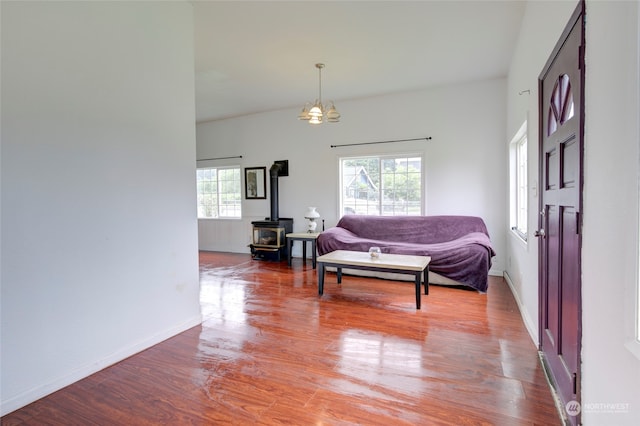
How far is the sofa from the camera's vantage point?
381 cm

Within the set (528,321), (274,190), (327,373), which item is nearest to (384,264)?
(528,321)

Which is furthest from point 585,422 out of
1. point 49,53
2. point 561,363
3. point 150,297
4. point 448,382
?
point 49,53

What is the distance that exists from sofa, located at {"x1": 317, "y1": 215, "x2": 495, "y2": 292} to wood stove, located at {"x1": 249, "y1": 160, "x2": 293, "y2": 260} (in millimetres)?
1114

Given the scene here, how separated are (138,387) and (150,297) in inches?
28.6

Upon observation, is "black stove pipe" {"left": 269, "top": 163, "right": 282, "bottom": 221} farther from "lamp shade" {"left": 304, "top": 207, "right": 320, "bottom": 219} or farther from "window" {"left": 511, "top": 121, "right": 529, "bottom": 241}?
"window" {"left": 511, "top": 121, "right": 529, "bottom": 241}

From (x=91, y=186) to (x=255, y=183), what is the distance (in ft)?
14.3

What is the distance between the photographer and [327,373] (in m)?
2.04

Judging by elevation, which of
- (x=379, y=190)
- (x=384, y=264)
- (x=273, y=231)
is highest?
(x=379, y=190)

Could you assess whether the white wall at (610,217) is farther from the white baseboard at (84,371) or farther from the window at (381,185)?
the window at (381,185)

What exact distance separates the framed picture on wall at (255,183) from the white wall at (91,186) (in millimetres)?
3497

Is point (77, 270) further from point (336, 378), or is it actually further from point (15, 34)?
point (336, 378)

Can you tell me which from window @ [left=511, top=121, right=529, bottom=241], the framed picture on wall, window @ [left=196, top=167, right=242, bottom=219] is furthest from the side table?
window @ [left=511, top=121, right=529, bottom=241]

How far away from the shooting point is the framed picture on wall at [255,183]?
6359 mm

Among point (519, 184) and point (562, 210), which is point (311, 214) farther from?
point (562, 210)
